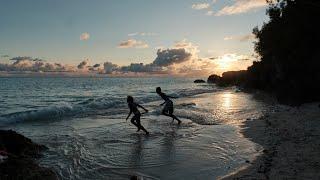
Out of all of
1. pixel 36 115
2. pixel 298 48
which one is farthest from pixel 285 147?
pixel 298 48

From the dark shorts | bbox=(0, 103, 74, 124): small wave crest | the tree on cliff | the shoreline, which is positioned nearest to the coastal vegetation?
the tree on cliff

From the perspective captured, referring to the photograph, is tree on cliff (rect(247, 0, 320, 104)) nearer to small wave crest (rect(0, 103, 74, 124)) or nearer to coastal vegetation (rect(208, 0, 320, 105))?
coastal vegetation (rect(208, 0, 320, 105))

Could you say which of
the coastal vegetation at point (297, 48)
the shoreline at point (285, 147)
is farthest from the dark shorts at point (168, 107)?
the coastal vegetation at point (297, 48)

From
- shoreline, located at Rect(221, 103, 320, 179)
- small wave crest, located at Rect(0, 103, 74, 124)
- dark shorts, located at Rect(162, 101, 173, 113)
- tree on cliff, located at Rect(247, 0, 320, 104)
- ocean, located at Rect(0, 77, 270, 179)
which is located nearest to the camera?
shoreline, located at Rect(221, 103, 320, 179)

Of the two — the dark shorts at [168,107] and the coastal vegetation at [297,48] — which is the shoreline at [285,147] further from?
the coastal vegetation at [297,48]

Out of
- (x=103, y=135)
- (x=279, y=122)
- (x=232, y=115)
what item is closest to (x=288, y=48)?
(x=232, y=115)

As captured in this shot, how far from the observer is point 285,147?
11.1m

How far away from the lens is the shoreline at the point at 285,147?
845 centimetres

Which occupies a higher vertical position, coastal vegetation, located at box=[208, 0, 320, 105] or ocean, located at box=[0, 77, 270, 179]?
coastal vegetation, located at box=[208, 0, 320, 105]

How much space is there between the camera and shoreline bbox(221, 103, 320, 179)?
8.45 metres

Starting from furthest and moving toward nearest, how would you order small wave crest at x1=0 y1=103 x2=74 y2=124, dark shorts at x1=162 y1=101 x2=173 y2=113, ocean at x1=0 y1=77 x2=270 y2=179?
small wave crest at x1=0 y1=103 x2=74 y2=124
dark shorts at x1=162 y1=101 x2=173 y2=113
ocean at x1=0 y1=77 x2=270 y2=179

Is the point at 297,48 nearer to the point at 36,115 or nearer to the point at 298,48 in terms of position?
the point at 298,48

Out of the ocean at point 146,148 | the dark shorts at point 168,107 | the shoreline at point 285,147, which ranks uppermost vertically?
the dark shorts at point 168,107

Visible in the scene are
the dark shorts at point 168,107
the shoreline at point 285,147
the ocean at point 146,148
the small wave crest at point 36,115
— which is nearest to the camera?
the shoreline at point 285,147
